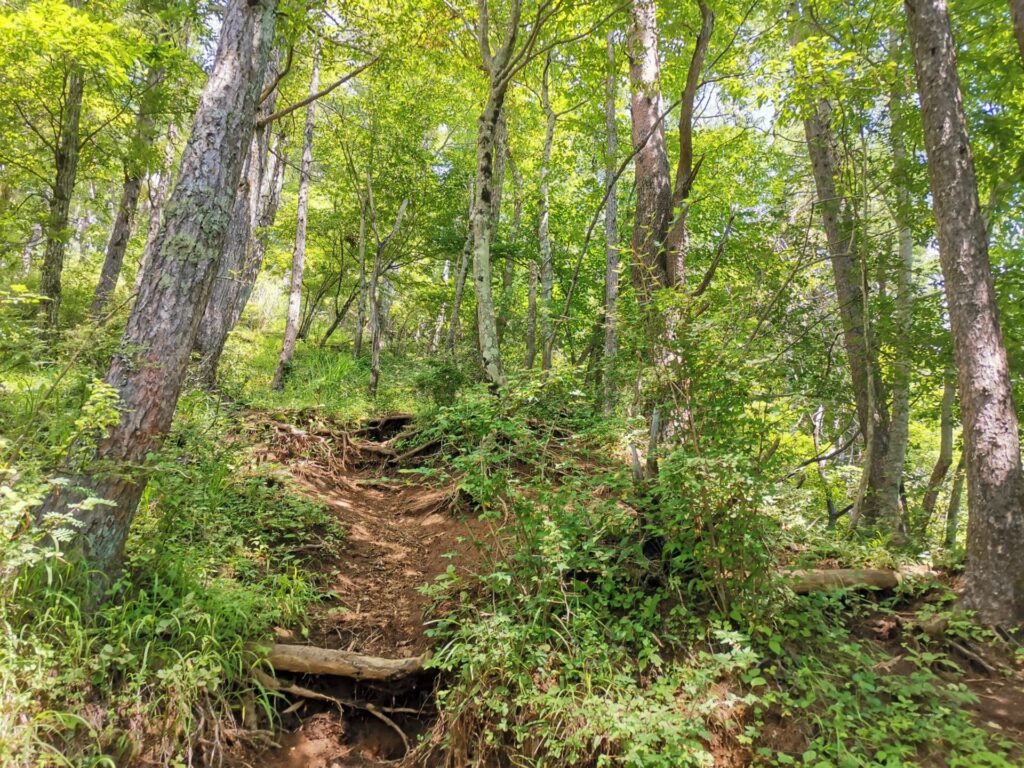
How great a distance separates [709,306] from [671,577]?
2.17m

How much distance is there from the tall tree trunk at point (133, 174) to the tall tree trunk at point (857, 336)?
920cm

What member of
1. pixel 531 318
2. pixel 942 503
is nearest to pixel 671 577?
pixel 531 318

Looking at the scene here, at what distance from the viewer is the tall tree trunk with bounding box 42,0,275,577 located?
3.22 m

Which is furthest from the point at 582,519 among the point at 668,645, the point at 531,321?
the point at 531,321

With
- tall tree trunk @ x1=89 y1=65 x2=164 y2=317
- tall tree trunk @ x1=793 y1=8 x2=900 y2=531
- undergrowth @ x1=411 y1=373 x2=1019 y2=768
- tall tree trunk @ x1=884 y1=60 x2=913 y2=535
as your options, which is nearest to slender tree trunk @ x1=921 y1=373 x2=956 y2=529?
tall tree trunk @ x1=884 y1=60 x2=913 y2=535

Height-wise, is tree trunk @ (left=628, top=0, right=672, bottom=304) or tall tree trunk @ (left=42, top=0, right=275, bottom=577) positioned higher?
tree trunk @ (left=628, top=0, right=672, bottom=304)

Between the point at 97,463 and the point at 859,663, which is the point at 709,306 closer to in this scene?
the point at 859,663

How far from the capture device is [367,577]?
4.86 m

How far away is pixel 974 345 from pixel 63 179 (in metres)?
12.0

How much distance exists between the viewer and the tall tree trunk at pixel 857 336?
518cm

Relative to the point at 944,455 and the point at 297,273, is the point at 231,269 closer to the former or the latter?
the point at 297,273

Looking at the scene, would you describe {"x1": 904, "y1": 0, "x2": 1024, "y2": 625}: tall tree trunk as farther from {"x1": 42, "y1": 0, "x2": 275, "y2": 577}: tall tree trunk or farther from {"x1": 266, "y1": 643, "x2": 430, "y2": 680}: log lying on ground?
{"x1": 42, "y1": 0, "x2": 275, "y2": 577}: tall tree trunk

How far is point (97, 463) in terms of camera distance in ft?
10.1

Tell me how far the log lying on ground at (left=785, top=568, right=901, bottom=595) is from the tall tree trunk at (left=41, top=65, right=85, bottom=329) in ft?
34.8
